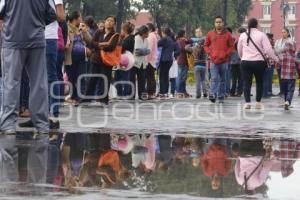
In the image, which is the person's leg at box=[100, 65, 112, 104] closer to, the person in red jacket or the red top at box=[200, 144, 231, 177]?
the person in red jacket

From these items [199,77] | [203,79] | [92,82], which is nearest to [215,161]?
[92,82]

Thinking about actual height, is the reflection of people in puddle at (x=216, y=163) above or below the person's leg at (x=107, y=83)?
below

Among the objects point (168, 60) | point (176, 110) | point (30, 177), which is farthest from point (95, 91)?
point (30, 177)

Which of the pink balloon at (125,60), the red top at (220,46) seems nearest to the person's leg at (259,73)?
the red top at (220,46)

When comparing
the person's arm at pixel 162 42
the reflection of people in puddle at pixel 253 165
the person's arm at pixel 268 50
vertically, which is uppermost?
the person's arm at pixel 162 42

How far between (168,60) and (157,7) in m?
63.5

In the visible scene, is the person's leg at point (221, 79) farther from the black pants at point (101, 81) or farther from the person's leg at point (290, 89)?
the black pants at point (101, 81)

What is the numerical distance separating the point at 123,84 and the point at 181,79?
3417 mm

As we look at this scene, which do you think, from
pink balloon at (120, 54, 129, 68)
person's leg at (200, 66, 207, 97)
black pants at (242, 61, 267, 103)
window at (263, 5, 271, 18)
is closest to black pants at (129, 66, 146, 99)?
pink balloon at (120, 54, 129, 68)

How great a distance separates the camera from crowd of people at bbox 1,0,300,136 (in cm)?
958

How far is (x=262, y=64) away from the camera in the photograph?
17.7m

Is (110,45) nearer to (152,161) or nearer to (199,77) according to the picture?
(199,77)

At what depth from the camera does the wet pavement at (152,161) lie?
600 centimetres

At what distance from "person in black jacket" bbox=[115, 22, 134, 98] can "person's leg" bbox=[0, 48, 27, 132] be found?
1068cm
